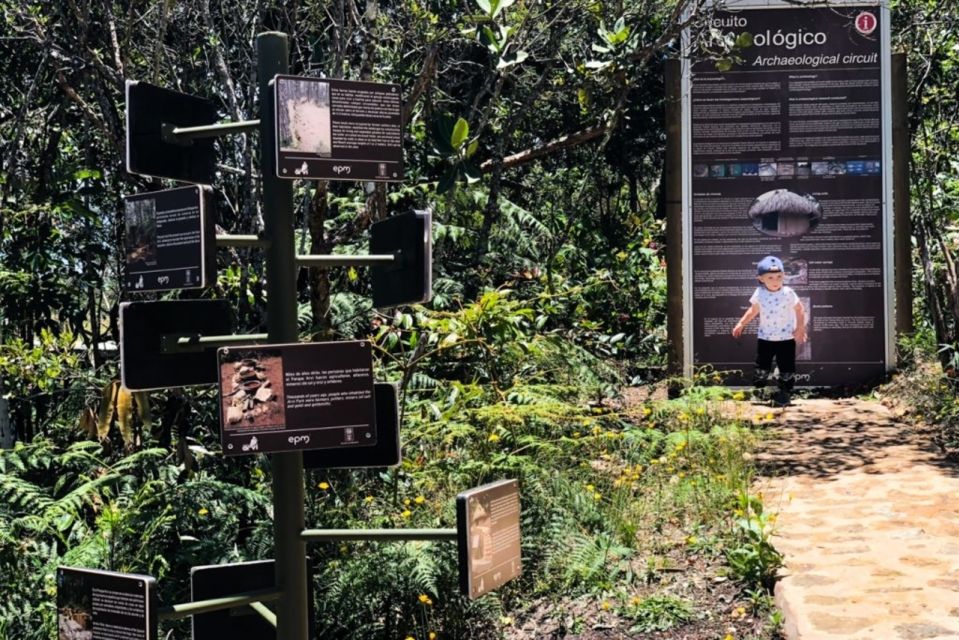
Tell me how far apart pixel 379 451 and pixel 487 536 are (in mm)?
458

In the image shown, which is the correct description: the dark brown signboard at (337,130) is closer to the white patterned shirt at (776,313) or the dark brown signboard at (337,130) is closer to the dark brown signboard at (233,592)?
the dark brown signboard at (233,592)

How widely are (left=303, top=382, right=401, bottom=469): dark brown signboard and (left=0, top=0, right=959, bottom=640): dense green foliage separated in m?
2.08

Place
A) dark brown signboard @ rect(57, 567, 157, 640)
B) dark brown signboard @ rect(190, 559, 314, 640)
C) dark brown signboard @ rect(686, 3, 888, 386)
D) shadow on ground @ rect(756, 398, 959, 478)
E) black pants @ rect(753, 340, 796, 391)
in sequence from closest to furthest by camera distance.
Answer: dark brown signboard @ rect(57, 567, 157, 640) < dark brown signboard @ rect(190, 559, 314, 640) < shadow on ground @ rect(756, 398, 959, 478) < black pants @ rect(753, 340, 796, 391) < dark brown signboard @ rect(686, 3, 888, 386)

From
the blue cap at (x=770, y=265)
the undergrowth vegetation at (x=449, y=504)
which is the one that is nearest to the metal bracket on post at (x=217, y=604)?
the undergrowth vegetation at (x=449, y=504)

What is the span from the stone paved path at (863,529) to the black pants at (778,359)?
0.73 metres

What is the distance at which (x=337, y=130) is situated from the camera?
2.98 meters

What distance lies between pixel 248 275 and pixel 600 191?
6684mm

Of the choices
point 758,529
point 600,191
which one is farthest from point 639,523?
point 600,191

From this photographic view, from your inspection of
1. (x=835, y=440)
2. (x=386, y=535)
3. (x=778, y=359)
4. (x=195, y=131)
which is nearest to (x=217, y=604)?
(x=386, y=535)

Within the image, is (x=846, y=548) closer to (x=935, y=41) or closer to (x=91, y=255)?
(x=91, y=255)

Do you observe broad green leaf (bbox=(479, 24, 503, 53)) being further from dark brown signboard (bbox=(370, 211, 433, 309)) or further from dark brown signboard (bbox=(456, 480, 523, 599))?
dark brown signboard (bbox=(456, 480, 523, 599))

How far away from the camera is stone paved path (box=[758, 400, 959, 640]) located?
16.5 feet

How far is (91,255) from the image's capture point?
8.34 m

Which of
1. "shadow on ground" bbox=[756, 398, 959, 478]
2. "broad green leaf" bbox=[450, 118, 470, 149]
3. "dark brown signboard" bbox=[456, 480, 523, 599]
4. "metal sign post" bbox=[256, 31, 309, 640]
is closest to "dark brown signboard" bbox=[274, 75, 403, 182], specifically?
"metal sign post" bbox=[256, 31, 309, 640]
